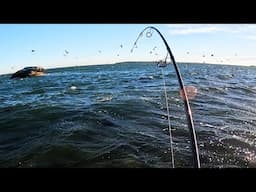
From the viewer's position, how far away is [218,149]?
10930 mm

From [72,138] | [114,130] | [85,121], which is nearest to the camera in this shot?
[72,138]

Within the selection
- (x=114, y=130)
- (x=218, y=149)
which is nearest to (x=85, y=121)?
(x=114, y=130)

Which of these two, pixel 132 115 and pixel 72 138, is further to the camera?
pixel 132 115
